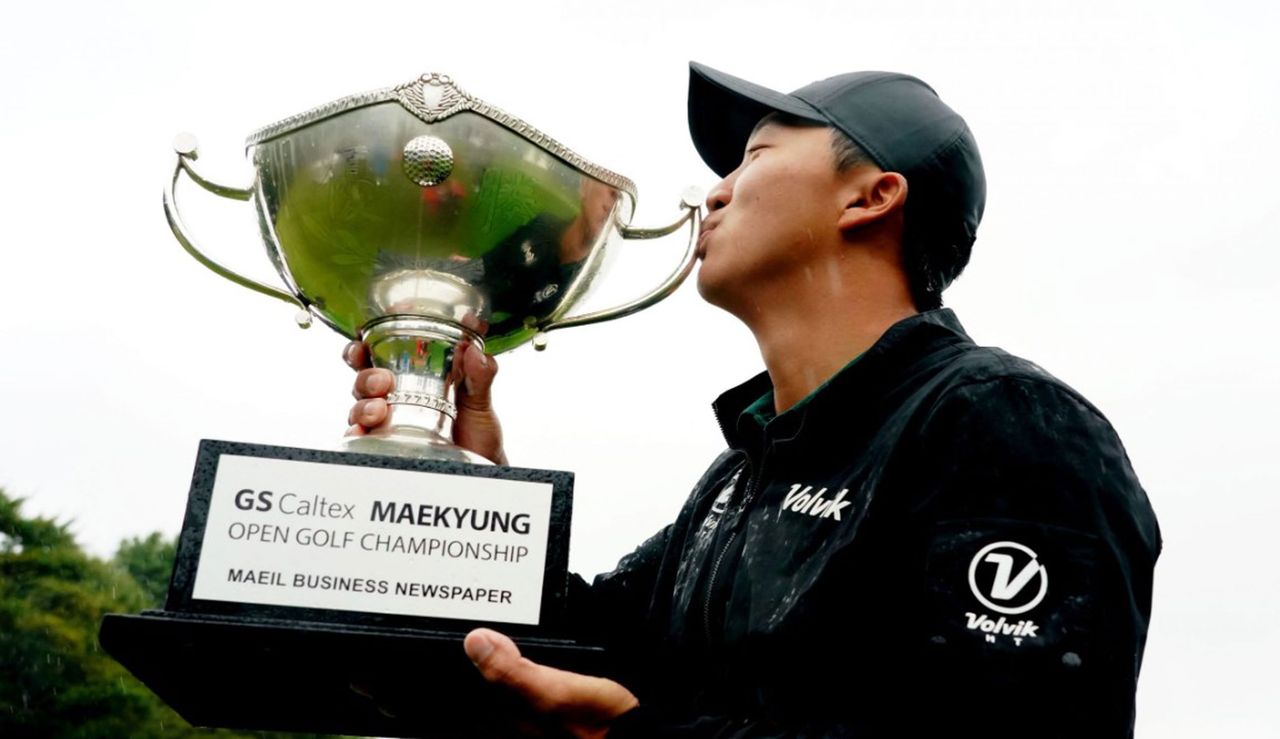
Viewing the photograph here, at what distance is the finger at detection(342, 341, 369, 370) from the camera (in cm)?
244

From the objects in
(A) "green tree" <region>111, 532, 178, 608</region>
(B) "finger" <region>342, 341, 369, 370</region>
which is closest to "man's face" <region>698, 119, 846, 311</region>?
(B) "finger" <region>342, 341, 369, 370</region>

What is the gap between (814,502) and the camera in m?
1.77

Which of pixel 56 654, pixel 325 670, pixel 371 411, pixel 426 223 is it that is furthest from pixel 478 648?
pixel 56 654

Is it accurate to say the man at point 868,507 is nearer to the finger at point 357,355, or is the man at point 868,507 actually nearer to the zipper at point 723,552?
the zipper at point 723,552

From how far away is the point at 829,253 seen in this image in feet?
7.02

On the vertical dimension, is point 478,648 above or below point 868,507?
below

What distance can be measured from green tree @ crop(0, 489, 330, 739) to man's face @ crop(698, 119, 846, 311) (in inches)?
561

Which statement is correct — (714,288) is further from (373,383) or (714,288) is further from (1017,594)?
(1017,594)

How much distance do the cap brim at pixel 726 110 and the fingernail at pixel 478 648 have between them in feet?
3.46

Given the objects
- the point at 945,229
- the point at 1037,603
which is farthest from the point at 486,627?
the point at 945,229

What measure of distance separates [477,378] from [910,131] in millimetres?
878

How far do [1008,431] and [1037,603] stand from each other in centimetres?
23

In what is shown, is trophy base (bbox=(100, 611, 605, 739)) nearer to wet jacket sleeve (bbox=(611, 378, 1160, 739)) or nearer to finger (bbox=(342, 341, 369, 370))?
wet jacket sleeve (bbox=(611, 378, 1160, 739))

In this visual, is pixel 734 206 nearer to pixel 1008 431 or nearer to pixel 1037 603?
pixel 1008 431
